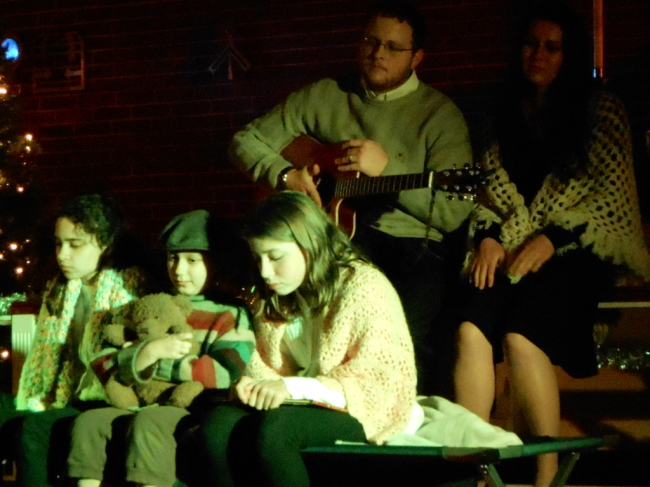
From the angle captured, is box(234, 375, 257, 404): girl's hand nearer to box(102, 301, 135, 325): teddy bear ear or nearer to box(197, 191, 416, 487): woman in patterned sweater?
box(197, 191, 416, 487): woman in patterned sweater

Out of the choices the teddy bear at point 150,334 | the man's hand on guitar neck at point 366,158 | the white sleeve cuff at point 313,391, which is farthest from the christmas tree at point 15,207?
the white sleeve cuff at point 313,391

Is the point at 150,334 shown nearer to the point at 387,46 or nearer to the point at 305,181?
the point at 305,181

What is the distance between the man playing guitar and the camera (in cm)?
285

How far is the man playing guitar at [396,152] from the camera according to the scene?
9.36ft

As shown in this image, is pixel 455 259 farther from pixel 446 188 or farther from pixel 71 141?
pixel 71 141

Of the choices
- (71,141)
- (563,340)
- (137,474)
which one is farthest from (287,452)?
(71,141)

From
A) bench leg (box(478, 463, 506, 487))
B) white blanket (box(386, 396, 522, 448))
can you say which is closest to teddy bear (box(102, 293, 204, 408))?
white blanket (box(386, 396, 522, 448))

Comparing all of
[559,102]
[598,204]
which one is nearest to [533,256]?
[598,204]

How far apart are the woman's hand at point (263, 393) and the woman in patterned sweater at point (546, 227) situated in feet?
2.52

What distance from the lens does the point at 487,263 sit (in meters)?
2.72

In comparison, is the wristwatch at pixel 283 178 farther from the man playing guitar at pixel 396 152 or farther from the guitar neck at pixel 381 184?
the guitar neck at pixel 381 184

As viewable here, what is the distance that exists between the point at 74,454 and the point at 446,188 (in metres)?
1.31

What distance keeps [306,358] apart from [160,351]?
0.39m

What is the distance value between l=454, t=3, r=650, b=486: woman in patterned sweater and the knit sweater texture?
0.13m
